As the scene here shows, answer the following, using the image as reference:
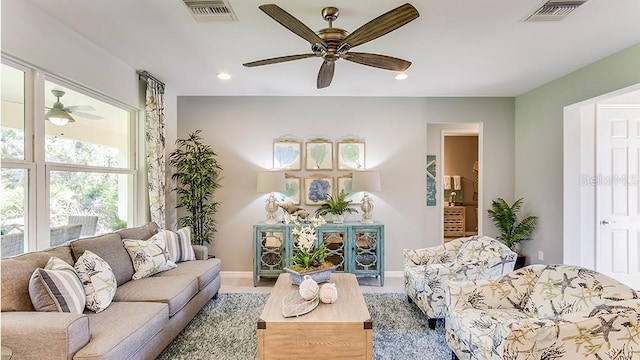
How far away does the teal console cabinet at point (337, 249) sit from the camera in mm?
4496

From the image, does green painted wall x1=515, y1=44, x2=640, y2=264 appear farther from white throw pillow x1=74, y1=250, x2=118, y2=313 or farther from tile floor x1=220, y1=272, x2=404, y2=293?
white throw pillow x1=74, y1=250, x2=118, y2=313

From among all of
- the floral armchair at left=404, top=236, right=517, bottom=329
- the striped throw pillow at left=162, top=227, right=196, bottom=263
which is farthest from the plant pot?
the striped throw pillow at left=162, top=227, right=196, bottom=263

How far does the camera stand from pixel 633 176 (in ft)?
13.1

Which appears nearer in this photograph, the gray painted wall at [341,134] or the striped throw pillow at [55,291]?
the striped throw pillow at [55,291]

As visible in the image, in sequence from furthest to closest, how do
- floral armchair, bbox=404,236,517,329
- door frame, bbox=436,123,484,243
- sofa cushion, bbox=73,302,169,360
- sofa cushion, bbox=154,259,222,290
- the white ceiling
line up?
door frame, bbox=436,123,484,243, sofa cushion, bbox=154,259,222,290, floral armchair, bbox=404,236,517,329, the white ceiling, sofa cushion, bbox=73,302,169,360

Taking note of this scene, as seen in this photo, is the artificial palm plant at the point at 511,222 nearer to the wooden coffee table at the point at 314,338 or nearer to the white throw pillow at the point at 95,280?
the wooden coffee table at the point at 314,338

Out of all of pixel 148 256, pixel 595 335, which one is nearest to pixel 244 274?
pixel 148 256

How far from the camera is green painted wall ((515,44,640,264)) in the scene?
139 inches

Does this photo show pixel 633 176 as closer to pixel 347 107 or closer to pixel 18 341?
pixel 347 107

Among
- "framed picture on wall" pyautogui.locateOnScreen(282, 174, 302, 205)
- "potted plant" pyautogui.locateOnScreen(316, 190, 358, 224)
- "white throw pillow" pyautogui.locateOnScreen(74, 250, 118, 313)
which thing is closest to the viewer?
"white throw pillow" pyautogui.locateOnScreen(74, 250, 118, 313)

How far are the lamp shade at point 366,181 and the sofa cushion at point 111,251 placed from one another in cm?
282

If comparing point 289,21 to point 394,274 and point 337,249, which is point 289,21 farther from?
point 394,274

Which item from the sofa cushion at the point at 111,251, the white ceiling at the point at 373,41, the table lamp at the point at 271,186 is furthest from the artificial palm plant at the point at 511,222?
the sofa cushion at the point at 111,251

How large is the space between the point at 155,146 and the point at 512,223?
16.0 feet
